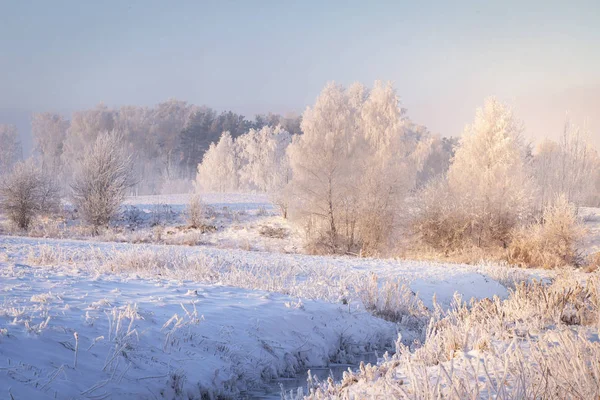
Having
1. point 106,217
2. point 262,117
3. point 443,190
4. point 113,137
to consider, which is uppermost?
point 262,117

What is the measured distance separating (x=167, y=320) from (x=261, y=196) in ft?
124

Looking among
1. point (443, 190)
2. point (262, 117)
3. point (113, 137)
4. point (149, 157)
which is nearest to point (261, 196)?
point (113, 137)

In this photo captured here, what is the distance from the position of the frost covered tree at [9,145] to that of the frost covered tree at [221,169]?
2697cm

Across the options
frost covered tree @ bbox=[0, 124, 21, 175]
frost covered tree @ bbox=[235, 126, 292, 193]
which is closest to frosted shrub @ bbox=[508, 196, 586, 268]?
frost covered tree @ bbox=[235, 126, 292, 193]

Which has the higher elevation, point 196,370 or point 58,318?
point 58,318

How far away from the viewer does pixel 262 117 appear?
78.0 metres

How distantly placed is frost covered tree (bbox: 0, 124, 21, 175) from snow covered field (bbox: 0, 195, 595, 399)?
5815cm

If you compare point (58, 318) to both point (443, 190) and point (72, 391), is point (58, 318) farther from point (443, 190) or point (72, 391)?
point (443, 190)

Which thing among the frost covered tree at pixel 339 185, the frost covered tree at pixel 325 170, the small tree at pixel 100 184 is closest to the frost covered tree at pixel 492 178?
the frost covered tree at pixel 339 185

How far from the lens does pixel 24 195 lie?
27.1m

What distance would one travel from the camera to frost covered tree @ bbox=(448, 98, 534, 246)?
23.3 m

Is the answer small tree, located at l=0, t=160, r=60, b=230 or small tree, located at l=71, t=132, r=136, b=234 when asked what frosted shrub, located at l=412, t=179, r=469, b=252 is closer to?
small tree, located at l=71, t=132, r=136, b=234

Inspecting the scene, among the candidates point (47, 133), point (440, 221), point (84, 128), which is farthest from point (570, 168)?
point (47, 133)

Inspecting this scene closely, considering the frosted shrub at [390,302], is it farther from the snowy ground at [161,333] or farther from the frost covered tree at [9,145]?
the frost covered tree at [9,145]
